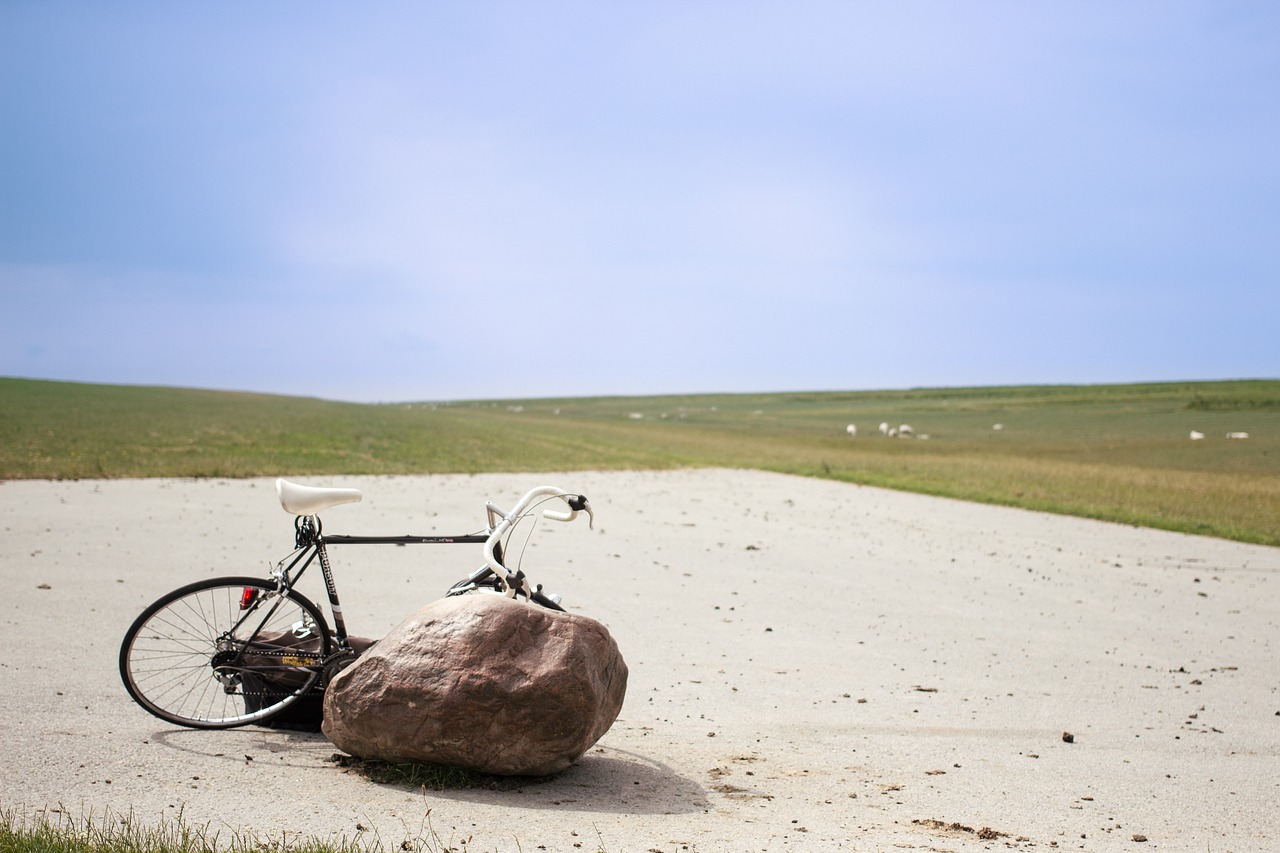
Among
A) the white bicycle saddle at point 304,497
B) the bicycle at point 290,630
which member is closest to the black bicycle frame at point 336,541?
the bicycle at point 290,630

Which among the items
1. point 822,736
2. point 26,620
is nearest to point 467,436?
point 26,620

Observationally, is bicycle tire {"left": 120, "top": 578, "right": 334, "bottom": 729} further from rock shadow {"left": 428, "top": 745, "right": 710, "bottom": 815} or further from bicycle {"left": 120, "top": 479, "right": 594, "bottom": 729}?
rock shadow {"left": 428, "top": 745, "right": 710, "bottom": 815}

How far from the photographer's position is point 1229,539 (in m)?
17.1

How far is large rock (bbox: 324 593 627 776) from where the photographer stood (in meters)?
5.26

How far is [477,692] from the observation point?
5.23m

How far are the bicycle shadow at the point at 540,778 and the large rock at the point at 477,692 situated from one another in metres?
0.14

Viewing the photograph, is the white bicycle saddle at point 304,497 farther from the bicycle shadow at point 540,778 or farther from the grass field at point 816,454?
the grass field at point 816,454

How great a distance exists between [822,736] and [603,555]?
7.16 m

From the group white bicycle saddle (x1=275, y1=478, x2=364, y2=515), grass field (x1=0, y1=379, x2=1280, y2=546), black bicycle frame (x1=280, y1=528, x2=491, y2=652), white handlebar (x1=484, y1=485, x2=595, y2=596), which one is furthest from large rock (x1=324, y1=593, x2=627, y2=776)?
grass field (x1=0, y1=379, x2=1280, y2=546)

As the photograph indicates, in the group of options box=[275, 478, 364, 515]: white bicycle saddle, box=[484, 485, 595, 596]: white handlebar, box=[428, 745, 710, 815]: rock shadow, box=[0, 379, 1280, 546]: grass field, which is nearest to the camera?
box=[428, 745, 710, 815]: rock shadow

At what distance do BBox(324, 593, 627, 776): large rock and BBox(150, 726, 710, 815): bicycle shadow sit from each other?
14 centimetres

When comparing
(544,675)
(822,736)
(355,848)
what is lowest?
(822,736)

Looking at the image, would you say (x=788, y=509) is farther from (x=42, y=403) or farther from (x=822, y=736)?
(x=42, y=403)

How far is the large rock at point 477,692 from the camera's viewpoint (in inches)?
207
